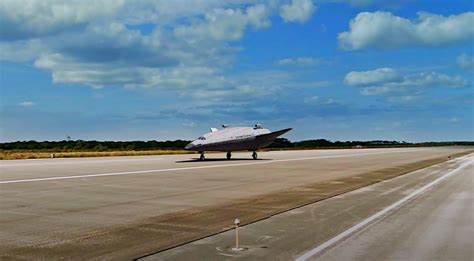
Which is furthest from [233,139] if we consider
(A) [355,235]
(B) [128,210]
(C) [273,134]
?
(A) [355,235]

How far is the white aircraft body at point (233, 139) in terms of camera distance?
47.3 meters

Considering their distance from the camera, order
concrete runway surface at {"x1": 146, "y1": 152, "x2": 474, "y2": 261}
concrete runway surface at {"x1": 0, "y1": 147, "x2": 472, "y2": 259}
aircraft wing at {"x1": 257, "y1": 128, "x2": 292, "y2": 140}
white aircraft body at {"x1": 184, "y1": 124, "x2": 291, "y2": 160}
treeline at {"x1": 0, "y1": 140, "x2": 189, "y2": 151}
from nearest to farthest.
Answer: concrete runway surface at {"x1": 146, "y1": 152, "x2": 474, "y2": 261} → concrete runway surface at {"x1": 0, "y1": 147, "x2": 472, "y2": 259} → white aircraft body at {"x1": 184, "y1": 124, "x2": 291, "y2": 160} → aircraft wing at {"x1": 257, "y1": 128, "x2": 292, "y2": 140} → treeline at {"x1": 0, "y1": 140, "x2": 189, "y2": 151}

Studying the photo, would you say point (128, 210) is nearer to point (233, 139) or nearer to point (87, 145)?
point (233, 139)

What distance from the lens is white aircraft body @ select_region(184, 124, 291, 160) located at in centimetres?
4735

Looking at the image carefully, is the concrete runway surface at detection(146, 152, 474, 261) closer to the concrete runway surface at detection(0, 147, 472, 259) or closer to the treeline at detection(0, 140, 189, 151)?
the concrete runway surface at detection(0, 147, 472, 259)

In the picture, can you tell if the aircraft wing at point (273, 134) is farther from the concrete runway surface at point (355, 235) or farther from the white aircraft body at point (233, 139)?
the concrete runway surface at point (355, 235)

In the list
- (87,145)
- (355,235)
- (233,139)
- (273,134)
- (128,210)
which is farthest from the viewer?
(87,145)

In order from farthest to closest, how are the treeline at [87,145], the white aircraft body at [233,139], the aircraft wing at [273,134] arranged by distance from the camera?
the treeline at [87,145] < the aircraft wing at [273,134] < the white aircraft body at [233,139]

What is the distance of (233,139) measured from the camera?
1956 inches

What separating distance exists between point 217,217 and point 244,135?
123 feet

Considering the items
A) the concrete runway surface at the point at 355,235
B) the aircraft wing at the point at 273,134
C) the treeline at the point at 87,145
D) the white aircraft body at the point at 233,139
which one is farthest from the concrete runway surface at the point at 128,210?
the treeline at the point at 87,145

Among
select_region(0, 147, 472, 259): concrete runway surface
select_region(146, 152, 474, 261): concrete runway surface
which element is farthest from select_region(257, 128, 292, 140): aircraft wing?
select_region(146, 152, 474, 261): concrete runway surface

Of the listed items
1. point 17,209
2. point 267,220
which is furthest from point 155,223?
point 17,209

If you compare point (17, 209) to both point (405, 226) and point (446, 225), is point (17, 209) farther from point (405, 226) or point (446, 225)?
point (446, 225)
